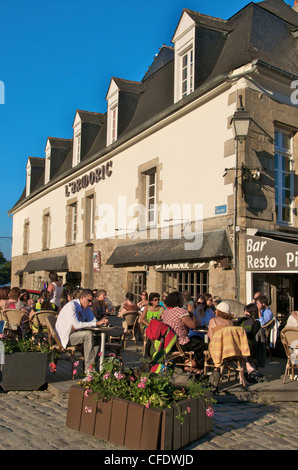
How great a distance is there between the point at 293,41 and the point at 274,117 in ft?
8.37

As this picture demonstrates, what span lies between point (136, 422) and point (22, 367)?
2.64m

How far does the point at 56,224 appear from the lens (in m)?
20.4

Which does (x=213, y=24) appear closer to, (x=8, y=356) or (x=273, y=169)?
(x=273, y=169)

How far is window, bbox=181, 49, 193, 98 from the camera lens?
460 inches

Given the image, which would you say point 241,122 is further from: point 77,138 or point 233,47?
point 77,138

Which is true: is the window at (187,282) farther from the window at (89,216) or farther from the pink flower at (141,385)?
the pink flower at (141,385)

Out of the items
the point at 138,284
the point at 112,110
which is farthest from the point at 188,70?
the point at 138,284

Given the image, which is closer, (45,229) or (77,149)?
(77,149)

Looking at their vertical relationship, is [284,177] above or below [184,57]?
below

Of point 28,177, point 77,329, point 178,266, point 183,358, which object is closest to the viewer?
point 77,329

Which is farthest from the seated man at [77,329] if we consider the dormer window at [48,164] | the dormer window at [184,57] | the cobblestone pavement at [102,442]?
the dormer window at [48,164]

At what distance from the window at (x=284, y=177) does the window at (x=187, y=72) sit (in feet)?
8.86

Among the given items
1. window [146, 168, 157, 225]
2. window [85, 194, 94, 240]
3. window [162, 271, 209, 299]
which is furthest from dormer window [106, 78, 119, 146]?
window [162, 271, 209, 299]

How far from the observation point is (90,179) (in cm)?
1684
